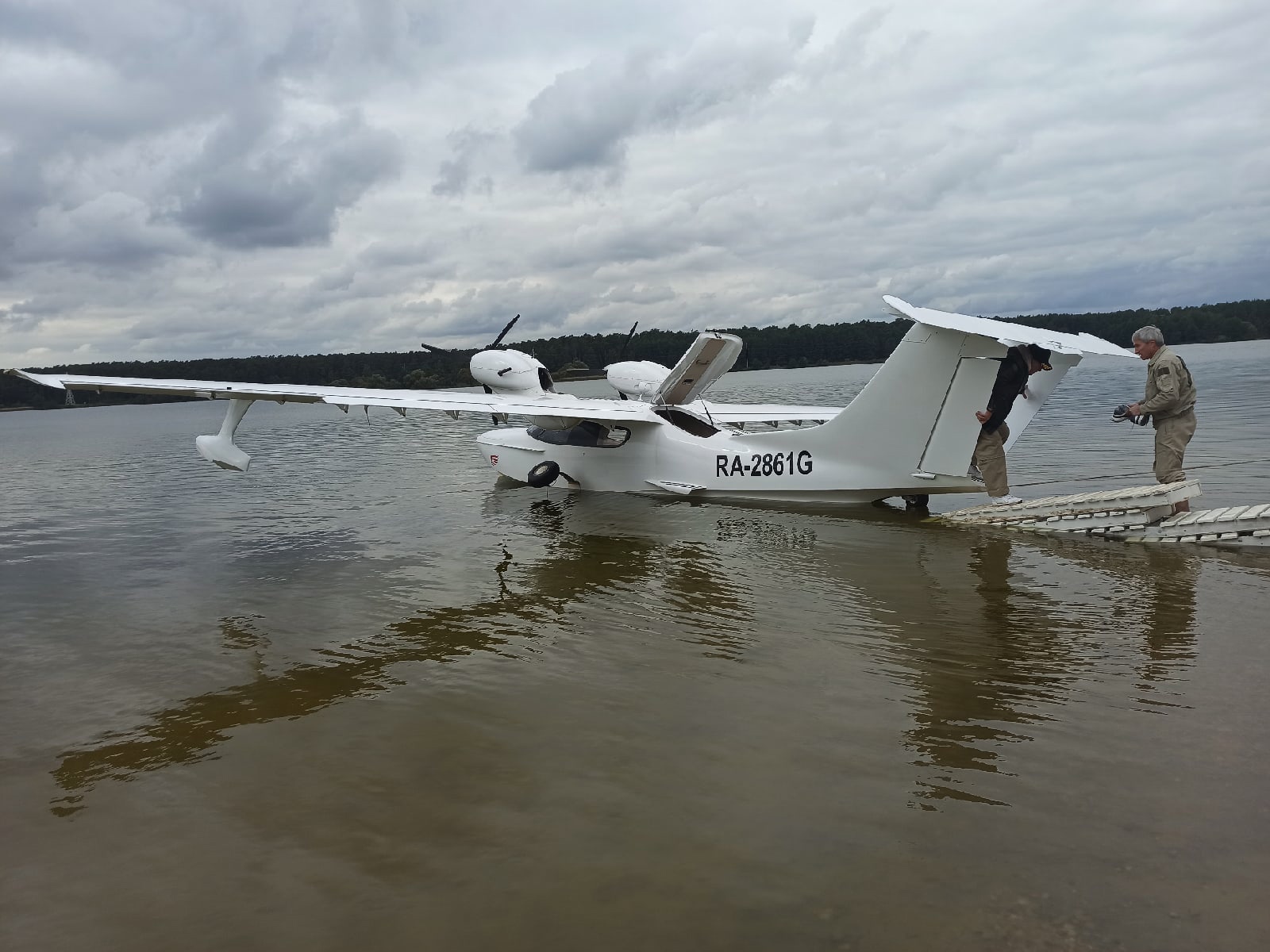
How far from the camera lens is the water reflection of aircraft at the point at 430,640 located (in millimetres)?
4738

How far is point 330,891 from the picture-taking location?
3.26m

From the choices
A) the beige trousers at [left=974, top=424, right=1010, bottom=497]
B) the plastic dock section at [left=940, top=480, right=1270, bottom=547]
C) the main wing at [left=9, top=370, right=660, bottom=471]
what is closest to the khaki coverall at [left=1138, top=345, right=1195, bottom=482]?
the plastic dock section at [left=940, top=480, right=1270, bottom=547]

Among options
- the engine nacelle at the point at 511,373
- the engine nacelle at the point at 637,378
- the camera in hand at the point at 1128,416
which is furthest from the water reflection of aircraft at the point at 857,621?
the engine nacelle at the point at 637,378

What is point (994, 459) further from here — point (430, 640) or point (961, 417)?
point (430, 640)

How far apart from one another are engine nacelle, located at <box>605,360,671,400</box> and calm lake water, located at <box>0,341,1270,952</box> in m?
7.53

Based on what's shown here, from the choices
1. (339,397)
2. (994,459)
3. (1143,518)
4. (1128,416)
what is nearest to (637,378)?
(339,397)

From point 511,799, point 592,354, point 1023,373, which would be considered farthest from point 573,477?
point 592,354

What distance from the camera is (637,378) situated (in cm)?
1722

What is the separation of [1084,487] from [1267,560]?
16.9 ft

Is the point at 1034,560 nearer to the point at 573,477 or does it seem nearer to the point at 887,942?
the point at 887,942

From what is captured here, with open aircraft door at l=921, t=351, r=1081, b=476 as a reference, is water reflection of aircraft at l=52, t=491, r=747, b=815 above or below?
below

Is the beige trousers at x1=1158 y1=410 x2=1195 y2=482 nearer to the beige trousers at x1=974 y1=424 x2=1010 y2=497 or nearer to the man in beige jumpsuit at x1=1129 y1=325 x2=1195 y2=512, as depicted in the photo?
the man in beige jumpsuit at x1=1129 y1=325 x2=1195 y2=512

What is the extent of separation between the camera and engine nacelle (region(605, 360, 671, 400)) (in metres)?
17.0

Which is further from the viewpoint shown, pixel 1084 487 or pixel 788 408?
pixel 788 408
